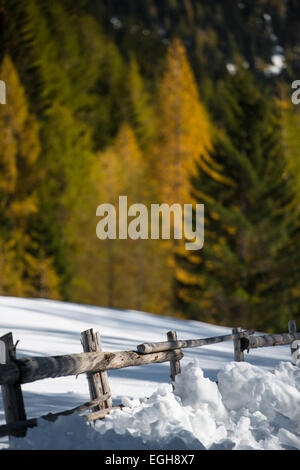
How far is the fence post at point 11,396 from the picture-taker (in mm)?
4707

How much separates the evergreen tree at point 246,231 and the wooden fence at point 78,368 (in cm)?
1678

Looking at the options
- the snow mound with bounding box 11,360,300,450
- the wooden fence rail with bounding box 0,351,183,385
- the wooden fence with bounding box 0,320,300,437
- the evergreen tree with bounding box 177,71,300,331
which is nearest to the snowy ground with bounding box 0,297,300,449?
the snow mound with bounding box 11,360,300,450

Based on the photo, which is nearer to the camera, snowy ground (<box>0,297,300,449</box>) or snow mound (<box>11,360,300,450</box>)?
snow mound (<box>11,360,300,450</box>)

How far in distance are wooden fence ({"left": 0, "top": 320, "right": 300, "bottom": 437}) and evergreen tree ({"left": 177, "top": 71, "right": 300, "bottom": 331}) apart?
16782 millimetres

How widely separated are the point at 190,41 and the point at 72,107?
84837 mm

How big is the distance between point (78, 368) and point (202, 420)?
4.06 ft

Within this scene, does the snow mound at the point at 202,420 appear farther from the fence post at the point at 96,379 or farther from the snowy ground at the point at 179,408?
the fence post at the point at 96,379

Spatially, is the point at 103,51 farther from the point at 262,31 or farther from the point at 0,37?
the point at 262,31

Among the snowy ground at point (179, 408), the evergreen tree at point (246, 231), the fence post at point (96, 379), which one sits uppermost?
the evergreen tree at point (246, 231)

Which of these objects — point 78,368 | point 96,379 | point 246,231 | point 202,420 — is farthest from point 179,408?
point 246,231

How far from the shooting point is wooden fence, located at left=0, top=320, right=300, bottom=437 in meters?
4.69

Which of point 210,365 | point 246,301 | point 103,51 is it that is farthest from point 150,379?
point 103,51

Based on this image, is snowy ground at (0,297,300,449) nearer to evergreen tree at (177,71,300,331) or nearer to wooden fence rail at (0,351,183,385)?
wooden fence rail at (0,351,183,385)

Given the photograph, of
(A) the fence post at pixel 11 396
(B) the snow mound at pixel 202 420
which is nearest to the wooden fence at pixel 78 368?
(A) the fence post at pixel 11 396
